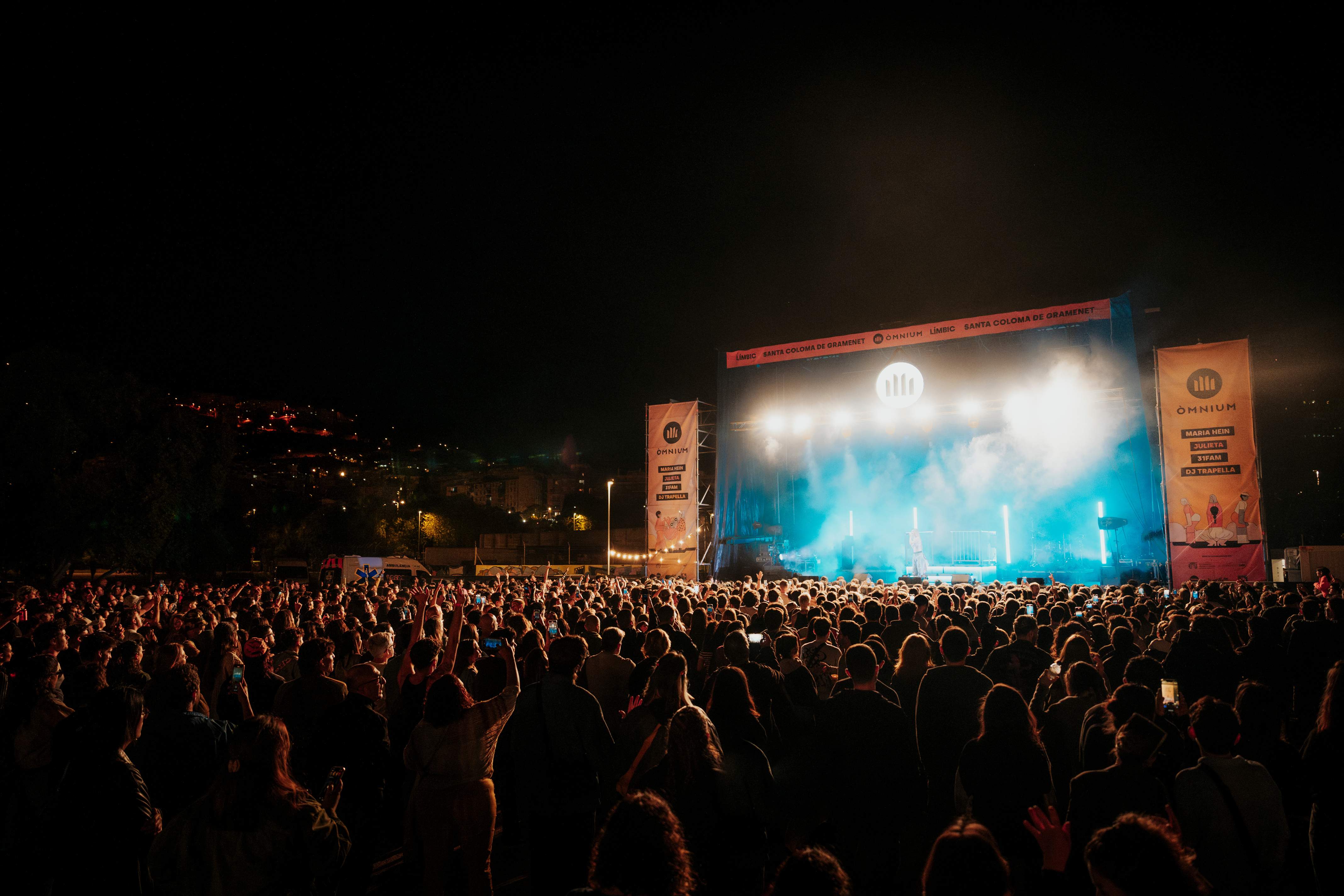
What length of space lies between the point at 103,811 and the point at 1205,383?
85.0 ft

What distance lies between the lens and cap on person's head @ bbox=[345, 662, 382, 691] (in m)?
4.55

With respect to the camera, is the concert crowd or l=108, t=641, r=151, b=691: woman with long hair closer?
the concert crowd

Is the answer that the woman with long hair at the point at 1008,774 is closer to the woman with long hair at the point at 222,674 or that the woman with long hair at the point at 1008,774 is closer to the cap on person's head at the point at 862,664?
the cap on person's head at the point at 862,664

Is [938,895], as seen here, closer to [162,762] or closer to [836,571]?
[162,762]

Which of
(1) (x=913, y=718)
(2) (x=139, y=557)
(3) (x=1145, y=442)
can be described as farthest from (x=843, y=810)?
(2) (x=139, y=557)

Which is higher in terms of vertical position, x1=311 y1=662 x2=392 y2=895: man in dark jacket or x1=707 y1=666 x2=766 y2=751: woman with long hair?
x1=707 y1=666 x2=766 y2=751: woman with long hair

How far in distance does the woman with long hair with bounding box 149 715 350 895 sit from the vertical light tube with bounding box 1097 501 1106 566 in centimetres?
2671

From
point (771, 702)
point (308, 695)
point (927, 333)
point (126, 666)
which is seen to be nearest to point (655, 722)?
point (771, 702)

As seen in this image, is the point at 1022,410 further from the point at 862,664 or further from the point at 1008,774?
the point at 1008,774

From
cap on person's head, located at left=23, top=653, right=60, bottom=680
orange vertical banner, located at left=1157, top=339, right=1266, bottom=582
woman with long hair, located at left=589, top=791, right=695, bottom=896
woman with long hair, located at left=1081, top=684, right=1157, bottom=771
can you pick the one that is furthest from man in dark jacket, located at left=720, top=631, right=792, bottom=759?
orange vertical banner, located at left=1157, top=339, right=1266, bottom=582

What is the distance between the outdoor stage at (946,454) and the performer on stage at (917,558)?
9cm

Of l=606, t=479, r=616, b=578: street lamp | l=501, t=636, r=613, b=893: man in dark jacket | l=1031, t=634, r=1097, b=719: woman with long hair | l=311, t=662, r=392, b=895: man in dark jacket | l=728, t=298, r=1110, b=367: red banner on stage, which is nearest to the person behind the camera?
l=501, t=636, r=613, b=893: man in dark jacket

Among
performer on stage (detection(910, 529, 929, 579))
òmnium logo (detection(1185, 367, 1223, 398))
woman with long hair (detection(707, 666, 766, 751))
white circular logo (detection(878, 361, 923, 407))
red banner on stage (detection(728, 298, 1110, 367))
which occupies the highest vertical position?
red banner on stage (detection(728, 298, 1110, 367))

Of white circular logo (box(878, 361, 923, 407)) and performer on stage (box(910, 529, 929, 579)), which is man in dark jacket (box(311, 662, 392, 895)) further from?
white circular logo (box(878, 361, 923, 407))
